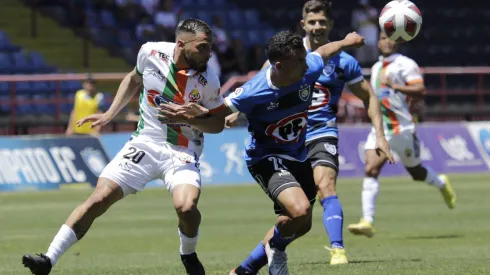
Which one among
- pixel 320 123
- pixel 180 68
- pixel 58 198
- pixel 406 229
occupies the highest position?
pixel 180 68

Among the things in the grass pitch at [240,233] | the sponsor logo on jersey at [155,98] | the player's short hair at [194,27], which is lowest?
the grass pitch at [240,233]

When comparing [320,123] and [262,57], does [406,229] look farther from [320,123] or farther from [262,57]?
[262,57]

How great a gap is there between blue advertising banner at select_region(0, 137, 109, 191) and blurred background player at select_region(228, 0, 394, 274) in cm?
1105

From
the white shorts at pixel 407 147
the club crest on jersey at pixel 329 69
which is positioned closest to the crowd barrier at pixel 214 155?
the white shorts at pixel 407 147

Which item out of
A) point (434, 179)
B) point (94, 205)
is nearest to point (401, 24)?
point (94, 205)

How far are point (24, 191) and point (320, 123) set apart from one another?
11410 mm

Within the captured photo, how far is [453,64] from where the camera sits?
34.3 meters

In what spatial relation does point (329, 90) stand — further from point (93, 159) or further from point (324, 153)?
point (93, 159)

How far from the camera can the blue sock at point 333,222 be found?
11.0 metres

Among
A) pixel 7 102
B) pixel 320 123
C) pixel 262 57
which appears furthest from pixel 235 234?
pixel 262 57

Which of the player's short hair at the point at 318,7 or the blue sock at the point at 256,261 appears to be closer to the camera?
the blue sock at the point at 256,261

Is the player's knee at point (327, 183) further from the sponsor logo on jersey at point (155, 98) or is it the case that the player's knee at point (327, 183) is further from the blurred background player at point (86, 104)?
the blurred background player at point (86, 104)

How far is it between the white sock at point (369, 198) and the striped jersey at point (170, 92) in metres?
4.59

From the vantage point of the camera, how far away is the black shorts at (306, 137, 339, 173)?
1145 cm
